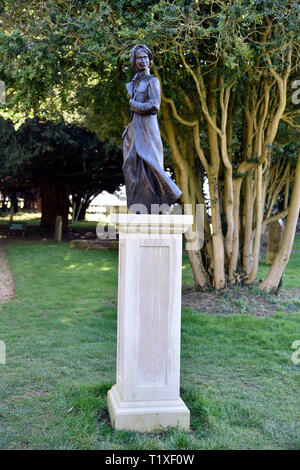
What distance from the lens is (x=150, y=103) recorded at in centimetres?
443

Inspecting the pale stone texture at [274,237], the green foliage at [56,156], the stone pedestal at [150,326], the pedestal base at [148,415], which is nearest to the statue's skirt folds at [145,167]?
the stone pedestal at [150,326]

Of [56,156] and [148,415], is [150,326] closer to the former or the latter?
[148,415]

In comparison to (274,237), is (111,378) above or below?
below

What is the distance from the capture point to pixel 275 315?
862 centimetres

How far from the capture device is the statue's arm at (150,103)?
443 centimetres

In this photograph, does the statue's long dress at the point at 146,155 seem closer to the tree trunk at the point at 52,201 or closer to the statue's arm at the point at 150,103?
the statue's arm at the point at 150,103

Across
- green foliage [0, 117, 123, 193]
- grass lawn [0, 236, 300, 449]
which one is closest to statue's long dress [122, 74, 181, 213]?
grass lawn [0, 236, 300, 449]

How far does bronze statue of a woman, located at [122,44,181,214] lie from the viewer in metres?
4.43

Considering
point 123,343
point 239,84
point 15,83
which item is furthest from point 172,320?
point 239,84

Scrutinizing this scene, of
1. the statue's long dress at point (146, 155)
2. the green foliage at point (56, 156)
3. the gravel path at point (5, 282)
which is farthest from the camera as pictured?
the green foliage at point (56, 156)

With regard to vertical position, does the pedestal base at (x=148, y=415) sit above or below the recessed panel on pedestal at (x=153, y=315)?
below

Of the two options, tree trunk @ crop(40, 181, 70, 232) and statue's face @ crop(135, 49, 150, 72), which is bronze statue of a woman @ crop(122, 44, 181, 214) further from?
tree trunk @ crop(40, 181, 70, 232)

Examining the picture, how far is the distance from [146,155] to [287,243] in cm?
667

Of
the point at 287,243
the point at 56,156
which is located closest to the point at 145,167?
the point at 287,243
